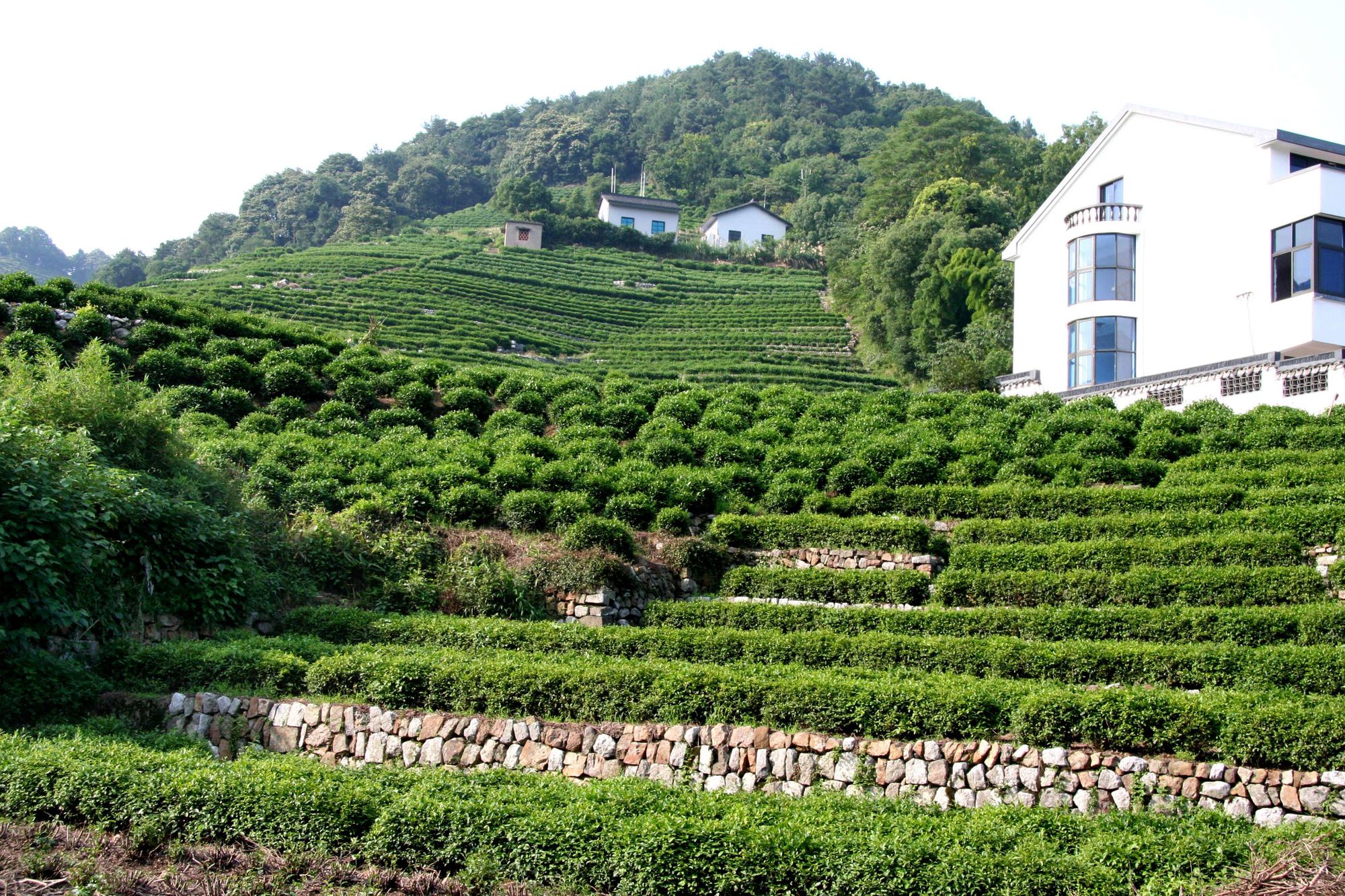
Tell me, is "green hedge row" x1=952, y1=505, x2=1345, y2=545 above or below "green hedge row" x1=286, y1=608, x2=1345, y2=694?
above

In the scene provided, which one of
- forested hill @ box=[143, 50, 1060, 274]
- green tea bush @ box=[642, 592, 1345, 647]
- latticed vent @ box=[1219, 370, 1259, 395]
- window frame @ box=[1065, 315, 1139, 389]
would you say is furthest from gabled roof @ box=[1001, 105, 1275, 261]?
forested hill @ box=[143, 50, 1060, 274]

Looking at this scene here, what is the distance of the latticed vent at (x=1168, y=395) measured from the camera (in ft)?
79.2

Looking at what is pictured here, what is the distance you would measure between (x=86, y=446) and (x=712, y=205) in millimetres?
94541

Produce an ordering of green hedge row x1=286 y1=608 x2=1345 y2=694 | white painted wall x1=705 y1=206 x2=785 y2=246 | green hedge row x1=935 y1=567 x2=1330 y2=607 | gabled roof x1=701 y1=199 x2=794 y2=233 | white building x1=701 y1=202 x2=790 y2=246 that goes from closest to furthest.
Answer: green hedge row x1=286 y1=608 x2=1345 y2=694, green hedge row x1=935 y1=567 x2=1330 y2=607, white building x1=701 y1=202 x2=790 y2=246, white painted wall x1=705 y1=206 x2=785 y2=246, gabled roof x1=701 y1=199 x2=794 y2=233

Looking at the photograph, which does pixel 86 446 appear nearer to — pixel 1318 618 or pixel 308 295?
pixel 1318 618

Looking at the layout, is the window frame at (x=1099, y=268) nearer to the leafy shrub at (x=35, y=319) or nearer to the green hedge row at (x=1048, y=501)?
the green hedge row at (x=1048, y=501)

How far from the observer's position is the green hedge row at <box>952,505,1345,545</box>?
14.0 m

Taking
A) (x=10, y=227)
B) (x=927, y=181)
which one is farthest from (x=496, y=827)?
(x=10, y=227)

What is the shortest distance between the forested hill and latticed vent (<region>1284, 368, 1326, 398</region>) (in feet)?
168

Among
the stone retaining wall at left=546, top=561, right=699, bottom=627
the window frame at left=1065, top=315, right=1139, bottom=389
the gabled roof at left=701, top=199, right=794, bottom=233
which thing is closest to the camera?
the stone retaining wall at left=546, top=561, right=699, bottom=627

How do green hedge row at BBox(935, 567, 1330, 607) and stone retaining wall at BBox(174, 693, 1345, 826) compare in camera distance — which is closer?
stone retaining wall at BBox(174, 693, 1345, 826)

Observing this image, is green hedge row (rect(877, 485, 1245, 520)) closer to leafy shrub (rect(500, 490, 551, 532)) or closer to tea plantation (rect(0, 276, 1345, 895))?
tea plantation (rect(0, 276, 1345, 895))

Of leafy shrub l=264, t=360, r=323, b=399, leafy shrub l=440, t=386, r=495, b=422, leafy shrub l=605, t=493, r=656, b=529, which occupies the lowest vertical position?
leafy shrub l=605, t=493, r=656, b=529

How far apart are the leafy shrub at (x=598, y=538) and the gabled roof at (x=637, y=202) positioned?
240 feet
